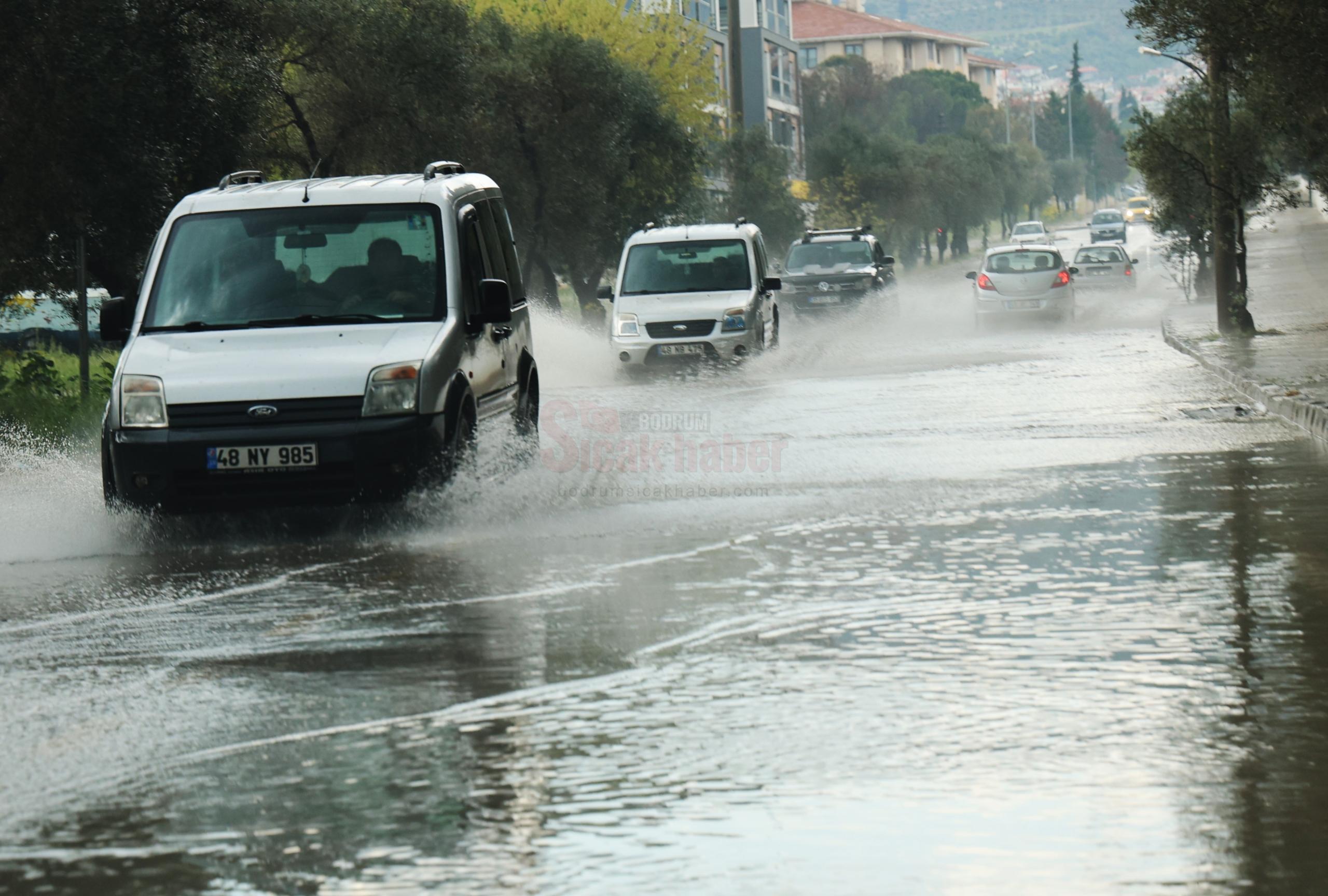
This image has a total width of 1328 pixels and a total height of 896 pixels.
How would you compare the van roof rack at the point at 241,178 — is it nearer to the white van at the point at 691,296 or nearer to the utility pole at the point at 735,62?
the white van at the point at 691,296

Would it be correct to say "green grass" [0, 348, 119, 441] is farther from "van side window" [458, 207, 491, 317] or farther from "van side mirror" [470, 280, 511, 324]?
"van side mirror" [470, 280, 511, 324]

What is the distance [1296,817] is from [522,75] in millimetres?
32834

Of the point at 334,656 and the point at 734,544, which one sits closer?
the point at 334,656

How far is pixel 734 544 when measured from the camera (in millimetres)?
10227

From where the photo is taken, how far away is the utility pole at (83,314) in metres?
17.3

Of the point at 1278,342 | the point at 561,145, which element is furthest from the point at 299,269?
the point at 561,145

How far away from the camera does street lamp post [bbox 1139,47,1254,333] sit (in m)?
26.9

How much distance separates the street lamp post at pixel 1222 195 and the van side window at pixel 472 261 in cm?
1592

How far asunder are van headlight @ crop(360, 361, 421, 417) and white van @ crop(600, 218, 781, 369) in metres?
14.4

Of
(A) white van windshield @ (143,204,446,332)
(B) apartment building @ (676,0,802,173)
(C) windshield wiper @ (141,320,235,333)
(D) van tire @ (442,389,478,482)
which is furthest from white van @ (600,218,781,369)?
(B) apartment building @ (676,0,802,173)

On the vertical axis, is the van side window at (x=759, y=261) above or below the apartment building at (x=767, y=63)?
below

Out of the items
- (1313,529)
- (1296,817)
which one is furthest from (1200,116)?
(1296,817)

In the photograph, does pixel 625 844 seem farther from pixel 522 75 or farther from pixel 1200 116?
pixel 522 75

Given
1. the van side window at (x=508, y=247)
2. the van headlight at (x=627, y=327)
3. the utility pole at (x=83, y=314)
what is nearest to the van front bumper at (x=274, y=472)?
the van side window at (x=508, y=247)
